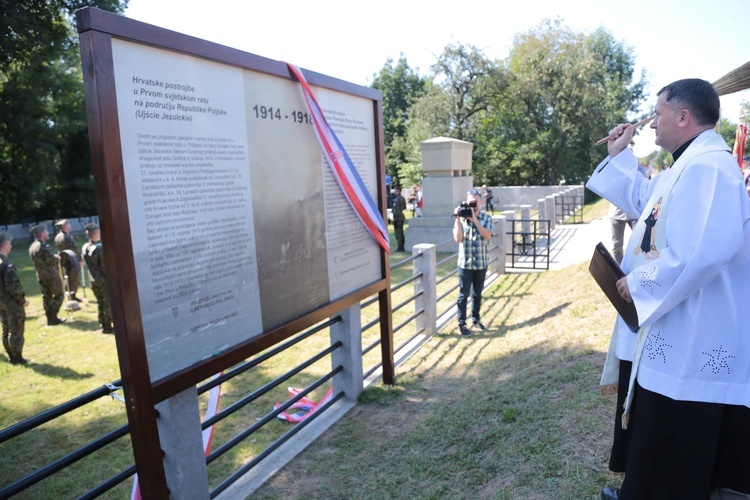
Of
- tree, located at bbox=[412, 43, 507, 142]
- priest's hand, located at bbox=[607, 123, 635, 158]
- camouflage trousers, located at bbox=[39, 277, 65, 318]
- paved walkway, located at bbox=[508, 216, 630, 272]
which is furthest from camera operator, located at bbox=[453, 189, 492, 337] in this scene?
tree, located at bbox=[412, 43, 507, 142]

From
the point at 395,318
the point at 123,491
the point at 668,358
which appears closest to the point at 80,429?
the point at 123,491

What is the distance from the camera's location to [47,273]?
928 cm

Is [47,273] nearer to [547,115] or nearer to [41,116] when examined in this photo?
[41,116]

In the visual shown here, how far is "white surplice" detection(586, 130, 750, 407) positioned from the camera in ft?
6.89

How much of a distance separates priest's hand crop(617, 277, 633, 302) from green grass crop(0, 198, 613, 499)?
3.94ft

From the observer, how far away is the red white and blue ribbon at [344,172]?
12.0 ft

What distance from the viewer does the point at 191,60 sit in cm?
265

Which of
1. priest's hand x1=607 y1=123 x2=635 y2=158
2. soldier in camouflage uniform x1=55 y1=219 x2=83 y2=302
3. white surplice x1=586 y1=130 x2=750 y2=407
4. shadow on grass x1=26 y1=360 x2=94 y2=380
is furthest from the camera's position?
soldier in camouflage uniform x1=55 y1=219 x2=83 y2=302

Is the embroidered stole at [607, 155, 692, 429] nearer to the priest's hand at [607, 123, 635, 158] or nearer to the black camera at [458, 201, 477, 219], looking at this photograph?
the priest's hand at [607, 123, 635, 158]

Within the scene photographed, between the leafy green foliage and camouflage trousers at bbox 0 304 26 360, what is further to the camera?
the leafy green foliage

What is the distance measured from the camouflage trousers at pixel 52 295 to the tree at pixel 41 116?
12.3m

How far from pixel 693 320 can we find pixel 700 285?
17cm

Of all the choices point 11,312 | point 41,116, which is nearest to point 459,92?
point 41,116

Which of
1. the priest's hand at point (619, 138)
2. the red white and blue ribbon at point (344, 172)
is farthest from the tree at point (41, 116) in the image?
the priest's hand at point (619, 138)
